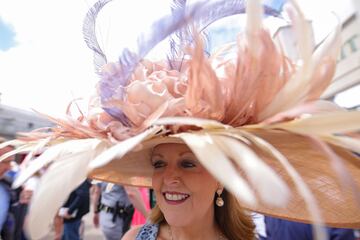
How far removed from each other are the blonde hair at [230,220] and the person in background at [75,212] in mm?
2446

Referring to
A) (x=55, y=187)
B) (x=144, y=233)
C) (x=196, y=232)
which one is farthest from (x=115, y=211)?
(x=55, y=187)

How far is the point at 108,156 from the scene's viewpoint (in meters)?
0.64

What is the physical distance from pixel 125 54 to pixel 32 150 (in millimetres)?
310

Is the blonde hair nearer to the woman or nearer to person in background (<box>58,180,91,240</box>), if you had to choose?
the woman

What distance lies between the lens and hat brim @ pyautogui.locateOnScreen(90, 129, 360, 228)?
82 cm

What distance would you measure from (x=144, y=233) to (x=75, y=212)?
2606mm

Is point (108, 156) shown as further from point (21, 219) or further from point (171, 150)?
point (21, 219)

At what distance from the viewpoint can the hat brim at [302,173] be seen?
0.82m

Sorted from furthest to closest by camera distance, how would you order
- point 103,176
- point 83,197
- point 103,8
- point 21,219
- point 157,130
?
point 83,197 → point 21,219 → point 103,176 → point 103,8 → point 157,130

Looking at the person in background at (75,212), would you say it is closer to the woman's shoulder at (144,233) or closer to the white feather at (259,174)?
the woman's shoulder at (144,233)

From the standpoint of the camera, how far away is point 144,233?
4.40 feet

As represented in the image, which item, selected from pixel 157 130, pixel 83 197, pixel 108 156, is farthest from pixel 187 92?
pixel 83 197

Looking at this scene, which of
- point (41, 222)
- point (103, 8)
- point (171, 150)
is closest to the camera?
point (41, 222)

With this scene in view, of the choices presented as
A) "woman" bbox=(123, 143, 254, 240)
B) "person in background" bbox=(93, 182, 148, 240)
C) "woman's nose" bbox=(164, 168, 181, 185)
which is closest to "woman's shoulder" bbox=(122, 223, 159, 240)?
"woman" bbox=(123, 143, 254, 240)
